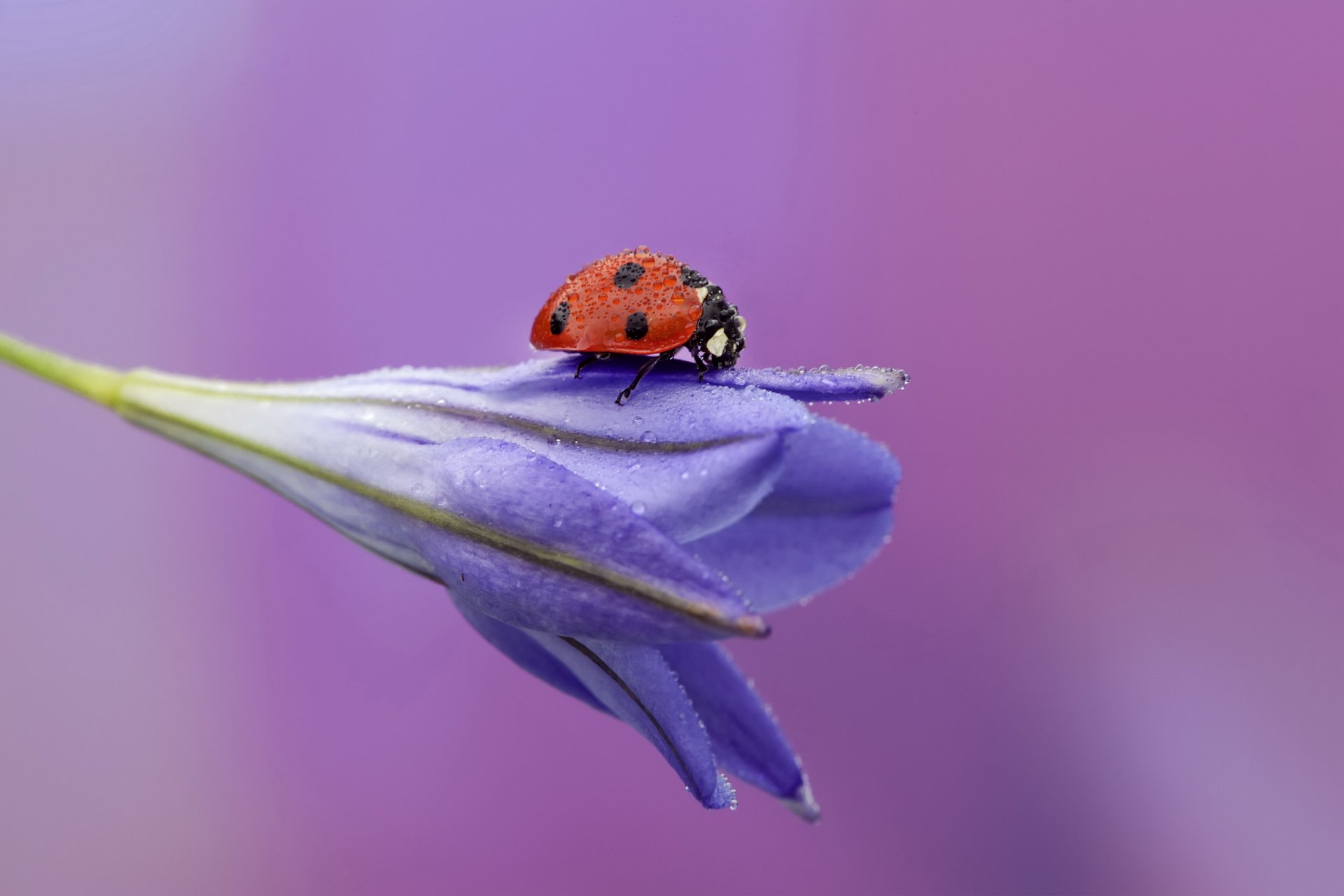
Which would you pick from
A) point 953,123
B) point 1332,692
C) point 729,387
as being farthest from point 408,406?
point 1332,692

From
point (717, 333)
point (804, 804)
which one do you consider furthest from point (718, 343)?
point (804, 804)

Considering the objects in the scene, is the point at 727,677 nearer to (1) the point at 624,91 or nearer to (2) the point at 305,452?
(2) the point at 305,452

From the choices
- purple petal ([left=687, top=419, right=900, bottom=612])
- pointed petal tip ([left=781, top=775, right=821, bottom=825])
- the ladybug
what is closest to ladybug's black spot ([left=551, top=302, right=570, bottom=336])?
the ladybug

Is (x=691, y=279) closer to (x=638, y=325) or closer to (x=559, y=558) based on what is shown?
(x=638, y=325)

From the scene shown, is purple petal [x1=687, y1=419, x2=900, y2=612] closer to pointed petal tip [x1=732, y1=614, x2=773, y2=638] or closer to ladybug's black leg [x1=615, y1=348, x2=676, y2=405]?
ladybug's black leg [x1=615, y1=348, x2=676, y2=405]

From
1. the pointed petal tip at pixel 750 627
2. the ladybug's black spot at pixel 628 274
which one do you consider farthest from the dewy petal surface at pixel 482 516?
the ladybug's black spot at pixel 628 274
